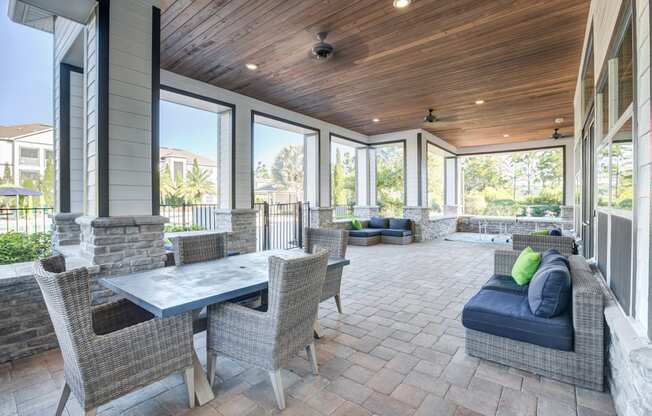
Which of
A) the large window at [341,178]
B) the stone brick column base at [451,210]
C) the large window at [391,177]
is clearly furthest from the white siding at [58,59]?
the large window at [391,177]

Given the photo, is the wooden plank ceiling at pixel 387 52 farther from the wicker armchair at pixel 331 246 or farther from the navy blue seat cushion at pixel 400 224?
the navy blue seat cushion at pixel 400 224

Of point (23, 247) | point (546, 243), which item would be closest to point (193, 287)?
point (23, 247)

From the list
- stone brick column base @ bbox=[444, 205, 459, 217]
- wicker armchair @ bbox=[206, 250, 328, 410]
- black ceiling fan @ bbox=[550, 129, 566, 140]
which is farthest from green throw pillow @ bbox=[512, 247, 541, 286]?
stone brick column base @ bbox=[444, 205, 459, 217]

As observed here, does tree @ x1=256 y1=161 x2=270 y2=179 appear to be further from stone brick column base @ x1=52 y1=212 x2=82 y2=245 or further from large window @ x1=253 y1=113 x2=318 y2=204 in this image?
stone brick column base @ x1=52 y1=212 x2=82 y2=245

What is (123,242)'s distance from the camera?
115 inches

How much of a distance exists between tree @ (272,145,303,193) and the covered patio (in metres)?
17.1

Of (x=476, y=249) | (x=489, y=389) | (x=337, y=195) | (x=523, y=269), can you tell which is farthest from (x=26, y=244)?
(x=337, y=195)

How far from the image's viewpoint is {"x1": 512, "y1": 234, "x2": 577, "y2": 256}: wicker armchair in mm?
4145

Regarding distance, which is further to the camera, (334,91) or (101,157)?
(334,91)

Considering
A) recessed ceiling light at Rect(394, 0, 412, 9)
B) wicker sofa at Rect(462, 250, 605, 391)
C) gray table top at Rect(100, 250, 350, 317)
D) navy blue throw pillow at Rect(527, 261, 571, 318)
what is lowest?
wicker sofa at Rect(462, 250, 605, 391)

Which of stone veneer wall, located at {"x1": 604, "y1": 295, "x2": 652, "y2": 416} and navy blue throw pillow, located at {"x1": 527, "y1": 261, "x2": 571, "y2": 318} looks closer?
stone veneer wall, located at {"x1": 604, "y1": 295, "x2": 652, "y2": 416}

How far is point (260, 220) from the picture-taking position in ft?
21.7

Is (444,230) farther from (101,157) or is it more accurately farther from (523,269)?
(101,157)

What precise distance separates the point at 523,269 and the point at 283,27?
358 cm
